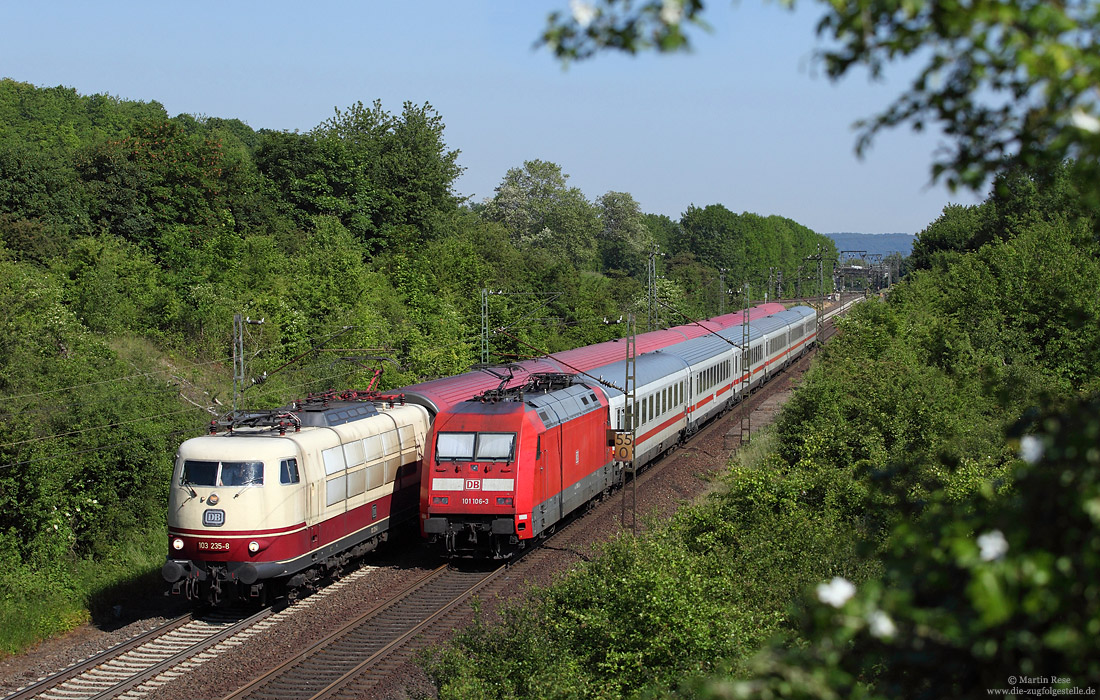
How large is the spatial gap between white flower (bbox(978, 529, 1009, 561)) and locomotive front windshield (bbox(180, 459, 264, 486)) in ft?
49.7

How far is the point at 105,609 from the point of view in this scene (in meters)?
19.6

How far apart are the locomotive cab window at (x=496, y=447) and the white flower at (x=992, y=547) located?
16.2m

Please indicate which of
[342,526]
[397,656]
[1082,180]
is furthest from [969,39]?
[342,526]

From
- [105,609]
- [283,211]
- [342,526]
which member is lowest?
[105,609]

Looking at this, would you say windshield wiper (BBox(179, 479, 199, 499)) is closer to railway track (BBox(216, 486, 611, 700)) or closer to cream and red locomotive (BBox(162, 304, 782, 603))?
cream and red locomotive (BBox(162, 304, 782, 603))

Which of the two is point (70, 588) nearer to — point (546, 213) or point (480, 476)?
point (480, 476)

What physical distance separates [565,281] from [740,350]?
74.6 feet

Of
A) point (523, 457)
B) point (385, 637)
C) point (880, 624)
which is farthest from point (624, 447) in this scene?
point (880, 624)

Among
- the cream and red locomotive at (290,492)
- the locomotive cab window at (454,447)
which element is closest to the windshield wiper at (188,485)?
the cream and red locomotive at (290,492)

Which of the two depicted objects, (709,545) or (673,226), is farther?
(673,226)

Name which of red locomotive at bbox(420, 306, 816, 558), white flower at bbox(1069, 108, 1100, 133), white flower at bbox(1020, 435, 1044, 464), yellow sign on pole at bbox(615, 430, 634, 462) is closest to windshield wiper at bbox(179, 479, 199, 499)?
red locomotive at bbox(420, 306, 816, 558)

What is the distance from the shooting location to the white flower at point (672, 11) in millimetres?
4305

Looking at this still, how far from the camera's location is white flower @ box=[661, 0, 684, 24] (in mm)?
4305

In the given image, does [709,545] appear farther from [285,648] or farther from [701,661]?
[285,648]
